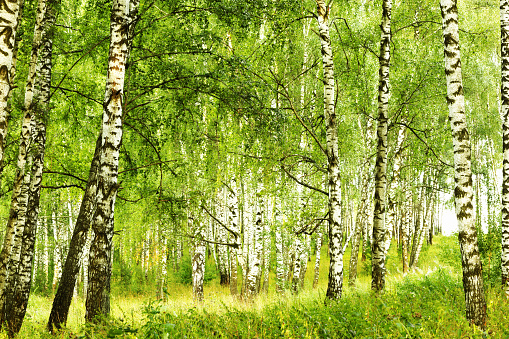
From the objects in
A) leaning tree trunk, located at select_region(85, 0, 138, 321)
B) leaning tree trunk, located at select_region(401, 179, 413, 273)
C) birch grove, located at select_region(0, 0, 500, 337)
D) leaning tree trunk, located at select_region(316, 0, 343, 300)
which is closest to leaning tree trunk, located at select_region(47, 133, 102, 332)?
birch grove, located at select_region(0, 0, 500, 337)

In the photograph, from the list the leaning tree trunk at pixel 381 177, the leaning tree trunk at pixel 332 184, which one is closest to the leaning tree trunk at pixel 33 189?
the leaning tree trunk at pixel 332 184

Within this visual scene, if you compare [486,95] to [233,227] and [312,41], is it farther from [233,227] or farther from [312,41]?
[233,227]

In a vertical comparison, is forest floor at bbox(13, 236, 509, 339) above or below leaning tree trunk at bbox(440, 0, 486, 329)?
below

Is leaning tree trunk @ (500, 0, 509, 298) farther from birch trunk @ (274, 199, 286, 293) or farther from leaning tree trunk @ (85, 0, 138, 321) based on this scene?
leaning tree trunk @ (85, 0, 138, 321)

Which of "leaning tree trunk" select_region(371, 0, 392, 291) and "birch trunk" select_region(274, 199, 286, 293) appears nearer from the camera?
"leaning tree trunk" select_region(371, 0, 392, 291)

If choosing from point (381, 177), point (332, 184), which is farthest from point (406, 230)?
point (332, 184)

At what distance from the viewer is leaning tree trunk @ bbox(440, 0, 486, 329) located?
523 centimetres

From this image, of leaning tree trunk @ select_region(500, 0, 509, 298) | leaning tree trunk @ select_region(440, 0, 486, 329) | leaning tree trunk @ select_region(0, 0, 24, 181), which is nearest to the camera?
leaning tree trunk @ select_region(0, 0, 24, 181)

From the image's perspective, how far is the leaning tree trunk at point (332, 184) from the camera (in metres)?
7.33

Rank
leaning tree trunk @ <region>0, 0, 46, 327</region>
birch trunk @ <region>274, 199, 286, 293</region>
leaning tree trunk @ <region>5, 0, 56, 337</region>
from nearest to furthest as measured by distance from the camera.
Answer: leaning tree trunk @ <region>0, 0, 46, 327</region> < leaning tree trunk @ <region>5, 0, 56, 337</region> < birch trunk @ <region>274, 199, 286, 293</region>

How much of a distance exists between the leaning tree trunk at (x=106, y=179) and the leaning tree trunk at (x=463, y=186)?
4.69 metres

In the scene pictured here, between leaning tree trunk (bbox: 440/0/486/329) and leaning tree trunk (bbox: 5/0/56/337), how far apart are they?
6456 millimetres

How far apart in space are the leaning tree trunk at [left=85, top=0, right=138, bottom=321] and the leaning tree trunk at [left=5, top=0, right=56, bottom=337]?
211cm

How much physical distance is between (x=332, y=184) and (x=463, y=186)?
249cm
